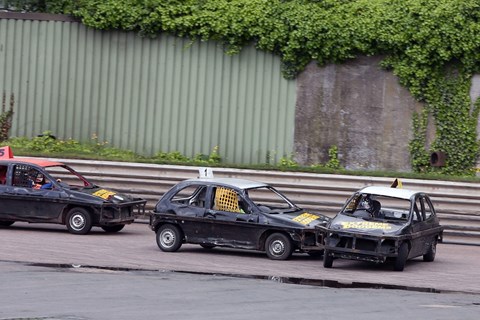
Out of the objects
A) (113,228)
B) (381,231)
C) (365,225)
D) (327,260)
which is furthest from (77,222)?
(381,231)

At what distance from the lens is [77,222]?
2070 centimetres

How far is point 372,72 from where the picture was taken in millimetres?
24828

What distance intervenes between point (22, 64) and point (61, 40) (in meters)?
1.20

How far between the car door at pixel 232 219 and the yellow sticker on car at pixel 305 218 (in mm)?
733

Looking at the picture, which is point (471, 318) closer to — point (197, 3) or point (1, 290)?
point (1, 290)

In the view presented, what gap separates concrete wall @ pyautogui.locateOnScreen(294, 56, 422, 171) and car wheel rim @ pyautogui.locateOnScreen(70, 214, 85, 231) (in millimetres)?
6860

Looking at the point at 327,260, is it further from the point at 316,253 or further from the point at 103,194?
the point at 103,194

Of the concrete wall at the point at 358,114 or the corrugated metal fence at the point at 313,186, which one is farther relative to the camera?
the concrete wall at the point at 358,114

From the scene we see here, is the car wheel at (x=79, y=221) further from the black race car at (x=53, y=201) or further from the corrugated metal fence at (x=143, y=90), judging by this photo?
the corrugated metal fence at (x=143, y=90)

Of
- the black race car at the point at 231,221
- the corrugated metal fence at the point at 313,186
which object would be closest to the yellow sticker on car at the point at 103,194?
the black race car at the point at 231,221

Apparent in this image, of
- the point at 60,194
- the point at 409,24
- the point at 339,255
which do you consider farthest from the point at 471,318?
the point at 409,24

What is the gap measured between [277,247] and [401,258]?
2.27 m

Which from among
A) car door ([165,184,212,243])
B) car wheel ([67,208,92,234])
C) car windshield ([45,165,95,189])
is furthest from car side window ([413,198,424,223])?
car windshield ([45,165,95,189])

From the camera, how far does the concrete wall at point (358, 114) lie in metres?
24.7
